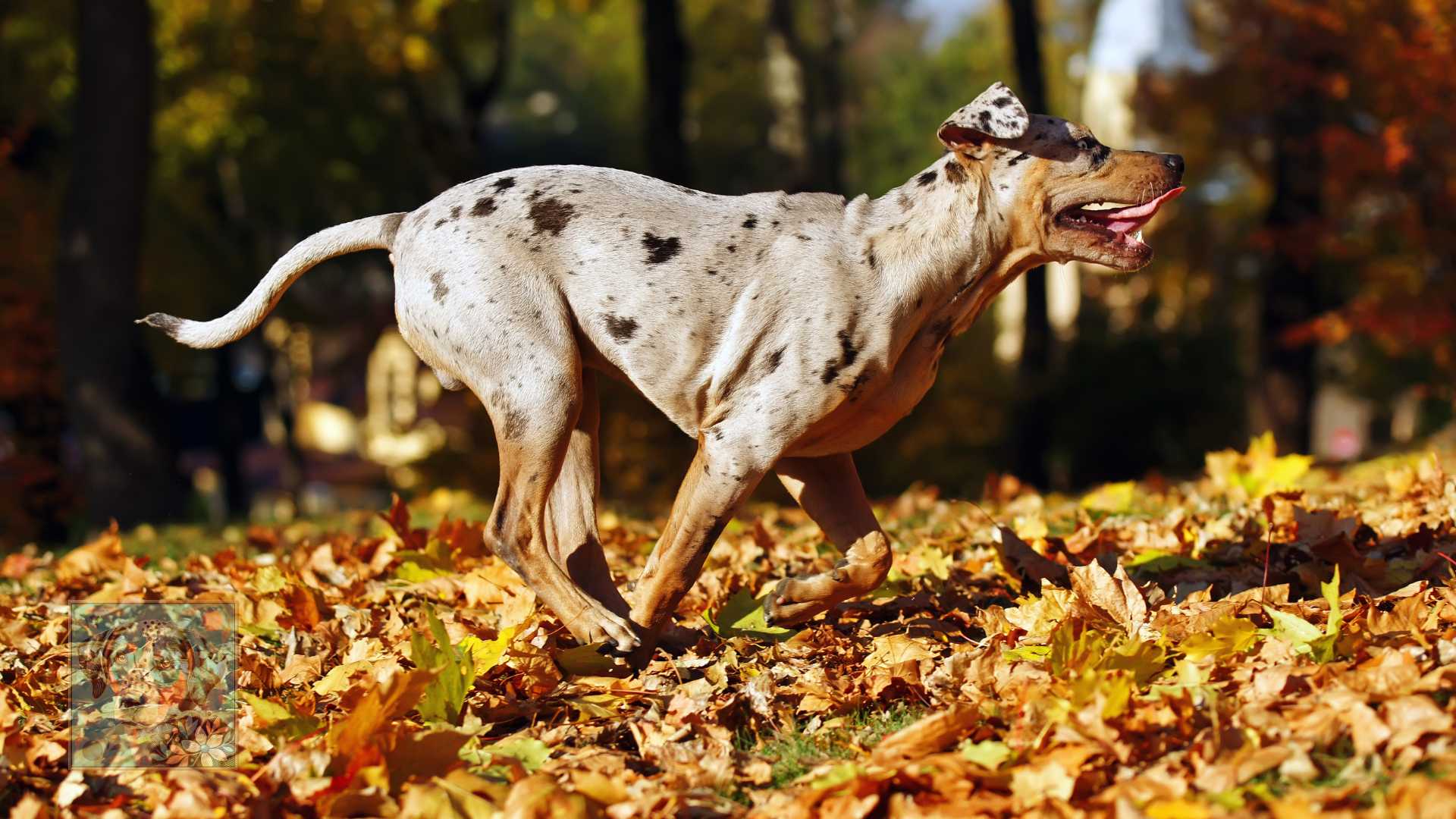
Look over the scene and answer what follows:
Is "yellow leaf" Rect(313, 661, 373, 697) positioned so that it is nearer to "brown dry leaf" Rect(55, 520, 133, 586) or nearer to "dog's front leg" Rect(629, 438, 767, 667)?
"dog's front leg" Rect(629, 438, 767, 667)

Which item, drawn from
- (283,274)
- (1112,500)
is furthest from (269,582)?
(1112,500)

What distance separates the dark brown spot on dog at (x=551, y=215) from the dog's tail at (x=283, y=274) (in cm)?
56

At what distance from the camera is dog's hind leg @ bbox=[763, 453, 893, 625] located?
15.2 ft

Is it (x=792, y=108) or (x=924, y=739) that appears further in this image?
(x=792, y=108)

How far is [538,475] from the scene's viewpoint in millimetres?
4594

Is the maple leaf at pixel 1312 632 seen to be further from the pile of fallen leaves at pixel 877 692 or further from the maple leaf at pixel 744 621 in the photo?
the maple leaf at pixel 744 621

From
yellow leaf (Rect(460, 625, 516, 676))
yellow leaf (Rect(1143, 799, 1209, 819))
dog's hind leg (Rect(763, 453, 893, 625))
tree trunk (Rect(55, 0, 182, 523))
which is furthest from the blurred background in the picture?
yellow leaf (Rect(1143, 799, 1209, 819))

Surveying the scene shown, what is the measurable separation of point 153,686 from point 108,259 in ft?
28.8

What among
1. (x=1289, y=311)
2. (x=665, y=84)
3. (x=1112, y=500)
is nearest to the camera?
(x=1112, y=500)

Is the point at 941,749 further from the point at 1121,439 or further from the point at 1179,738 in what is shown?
the point at 1121,439

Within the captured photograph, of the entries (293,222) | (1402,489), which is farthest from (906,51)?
(1402,489)

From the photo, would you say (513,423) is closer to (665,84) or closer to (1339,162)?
(665,84)

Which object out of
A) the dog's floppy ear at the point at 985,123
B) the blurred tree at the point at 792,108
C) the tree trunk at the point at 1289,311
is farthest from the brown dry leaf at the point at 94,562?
the tree trunk at the point at 1289,311

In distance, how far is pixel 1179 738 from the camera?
11.4 feet
